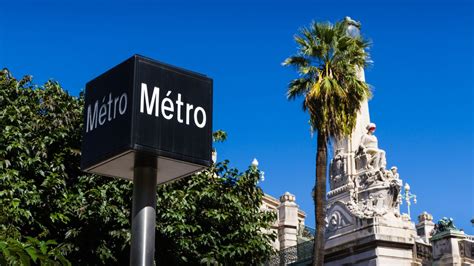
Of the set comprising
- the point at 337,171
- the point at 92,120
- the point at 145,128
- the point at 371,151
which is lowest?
the point at 145,128

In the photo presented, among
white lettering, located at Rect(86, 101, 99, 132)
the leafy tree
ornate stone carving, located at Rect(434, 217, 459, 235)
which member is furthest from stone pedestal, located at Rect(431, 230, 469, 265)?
white lettering, located at Rect(86, 101, 99, 132)

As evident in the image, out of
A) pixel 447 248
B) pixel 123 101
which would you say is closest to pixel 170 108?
pixel 123 101

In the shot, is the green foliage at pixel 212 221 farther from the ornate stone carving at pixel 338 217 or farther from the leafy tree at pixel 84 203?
the ornate stone carving at pixel 338 217

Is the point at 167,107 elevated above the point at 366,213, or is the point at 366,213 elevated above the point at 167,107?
the point at 366,213

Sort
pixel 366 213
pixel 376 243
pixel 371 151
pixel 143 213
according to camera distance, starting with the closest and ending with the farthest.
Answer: pixel 143 213
pixel 376 243
pixel 366 213
pixel 371 151

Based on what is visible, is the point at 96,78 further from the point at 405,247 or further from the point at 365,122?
the point at 365,122

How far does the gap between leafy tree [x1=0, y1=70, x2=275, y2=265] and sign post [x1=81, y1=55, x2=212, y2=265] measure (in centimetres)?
932

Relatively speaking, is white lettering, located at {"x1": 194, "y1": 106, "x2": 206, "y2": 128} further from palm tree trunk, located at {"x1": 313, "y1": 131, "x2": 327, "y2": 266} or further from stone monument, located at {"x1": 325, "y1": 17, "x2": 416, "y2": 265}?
stone monument, located at {"x1": 325, "y1": 17, "x2": 416, "y2": 265}

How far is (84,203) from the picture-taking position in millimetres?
21906

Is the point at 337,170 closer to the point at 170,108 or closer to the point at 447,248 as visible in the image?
the point at 447,248

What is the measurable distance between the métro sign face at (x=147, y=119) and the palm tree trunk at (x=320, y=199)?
11381 mm

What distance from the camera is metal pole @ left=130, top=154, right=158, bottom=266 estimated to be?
11.0m

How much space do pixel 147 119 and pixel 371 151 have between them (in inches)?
818

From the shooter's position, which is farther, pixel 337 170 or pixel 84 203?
pixel 337 170
